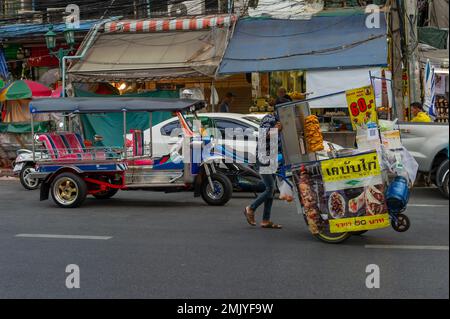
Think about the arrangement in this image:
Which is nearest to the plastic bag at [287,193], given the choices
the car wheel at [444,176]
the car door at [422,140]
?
the car wheel at [444,176]

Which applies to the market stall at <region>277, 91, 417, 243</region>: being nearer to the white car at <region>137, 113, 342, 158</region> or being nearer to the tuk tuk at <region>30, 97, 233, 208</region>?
the tuk tuk at <region>30, 97, 233, 208</region>

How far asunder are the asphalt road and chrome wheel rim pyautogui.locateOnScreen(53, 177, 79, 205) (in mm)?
566

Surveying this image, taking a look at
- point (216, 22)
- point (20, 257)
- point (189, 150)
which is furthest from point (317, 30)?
point (20, 257)

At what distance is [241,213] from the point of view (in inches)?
411

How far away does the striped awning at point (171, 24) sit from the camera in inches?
747

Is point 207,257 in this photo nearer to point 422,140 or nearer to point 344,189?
point 344,189

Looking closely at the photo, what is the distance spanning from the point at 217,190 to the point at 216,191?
25 millimetres

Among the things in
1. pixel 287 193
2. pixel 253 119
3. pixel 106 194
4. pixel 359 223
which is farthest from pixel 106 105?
pixel 359 223

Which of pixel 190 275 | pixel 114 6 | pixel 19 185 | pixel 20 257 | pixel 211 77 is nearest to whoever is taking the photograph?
pixel 190 275

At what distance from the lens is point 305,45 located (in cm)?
1756

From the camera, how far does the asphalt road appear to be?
19.2 ft

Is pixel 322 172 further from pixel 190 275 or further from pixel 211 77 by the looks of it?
pixel 211 77

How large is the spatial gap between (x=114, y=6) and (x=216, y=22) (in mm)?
3964

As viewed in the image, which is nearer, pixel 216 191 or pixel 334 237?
pixel 334 237
